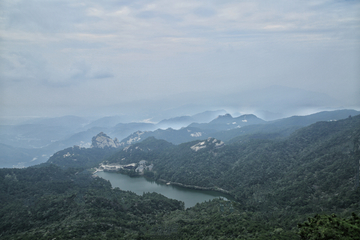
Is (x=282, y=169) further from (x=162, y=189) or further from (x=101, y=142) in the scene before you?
(x=101, y=142)

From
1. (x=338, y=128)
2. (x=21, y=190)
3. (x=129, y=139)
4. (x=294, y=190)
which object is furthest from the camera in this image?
(x=129, y=139)

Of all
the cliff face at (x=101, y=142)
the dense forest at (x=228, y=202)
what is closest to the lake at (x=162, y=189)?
the dense forest at (x=228, y=202)

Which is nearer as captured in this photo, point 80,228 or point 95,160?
point 80,228

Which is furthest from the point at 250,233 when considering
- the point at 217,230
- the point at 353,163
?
the point at 353,163

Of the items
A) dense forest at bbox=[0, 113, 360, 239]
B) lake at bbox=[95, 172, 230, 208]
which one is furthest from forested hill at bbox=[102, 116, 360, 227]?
lake at bbox=[95, 172, 230, 208]

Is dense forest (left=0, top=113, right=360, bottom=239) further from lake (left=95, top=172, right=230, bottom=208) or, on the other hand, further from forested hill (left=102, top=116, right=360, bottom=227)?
lake (left=95, top=172, right=230, bottom=208)

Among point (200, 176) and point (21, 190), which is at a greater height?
point (21, 190)

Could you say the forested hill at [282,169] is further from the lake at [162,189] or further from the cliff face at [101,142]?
the cliff face at [101,142]

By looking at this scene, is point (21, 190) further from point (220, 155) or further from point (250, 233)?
point (220, 155)
